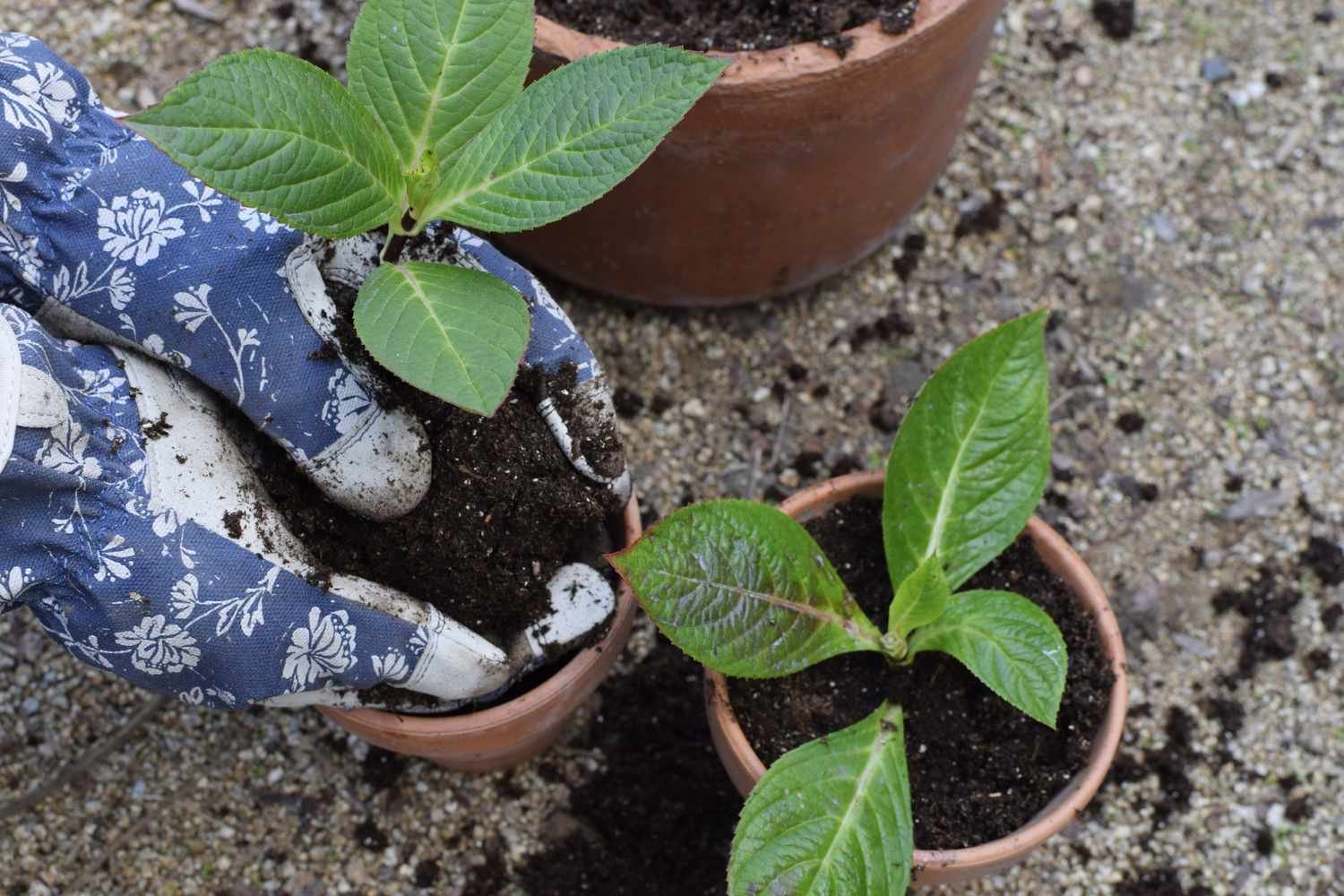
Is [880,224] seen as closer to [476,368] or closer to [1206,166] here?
[1206,166]

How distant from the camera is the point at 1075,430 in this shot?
2.07 meters

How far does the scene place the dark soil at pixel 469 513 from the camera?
4.50 ft

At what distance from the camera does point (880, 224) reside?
6.57ft

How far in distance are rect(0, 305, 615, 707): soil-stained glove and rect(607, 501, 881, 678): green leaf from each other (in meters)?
0.25

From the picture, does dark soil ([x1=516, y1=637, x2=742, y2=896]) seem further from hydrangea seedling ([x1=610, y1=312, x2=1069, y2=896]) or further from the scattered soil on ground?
the scattered soil on ground

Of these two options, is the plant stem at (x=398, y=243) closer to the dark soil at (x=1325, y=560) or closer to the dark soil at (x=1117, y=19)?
the dark soil at (x=1325, y=560)

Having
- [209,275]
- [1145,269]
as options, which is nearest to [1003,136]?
[1145,269]

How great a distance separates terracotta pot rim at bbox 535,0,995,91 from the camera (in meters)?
1.55

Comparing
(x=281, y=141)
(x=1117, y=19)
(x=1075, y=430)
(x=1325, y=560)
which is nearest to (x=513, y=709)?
(x=281, y=141)

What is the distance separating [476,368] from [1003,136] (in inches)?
61.3

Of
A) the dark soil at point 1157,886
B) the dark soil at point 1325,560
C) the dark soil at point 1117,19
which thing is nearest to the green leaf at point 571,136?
the dark soil at point 1157,886

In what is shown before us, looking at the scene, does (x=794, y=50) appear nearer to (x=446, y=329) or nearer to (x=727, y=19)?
(x=727, y=19)

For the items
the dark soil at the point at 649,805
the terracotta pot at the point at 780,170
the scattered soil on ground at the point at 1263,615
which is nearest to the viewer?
the terracotta pot at the point at 780,170

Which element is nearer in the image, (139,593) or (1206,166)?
Answer: (139,593)
